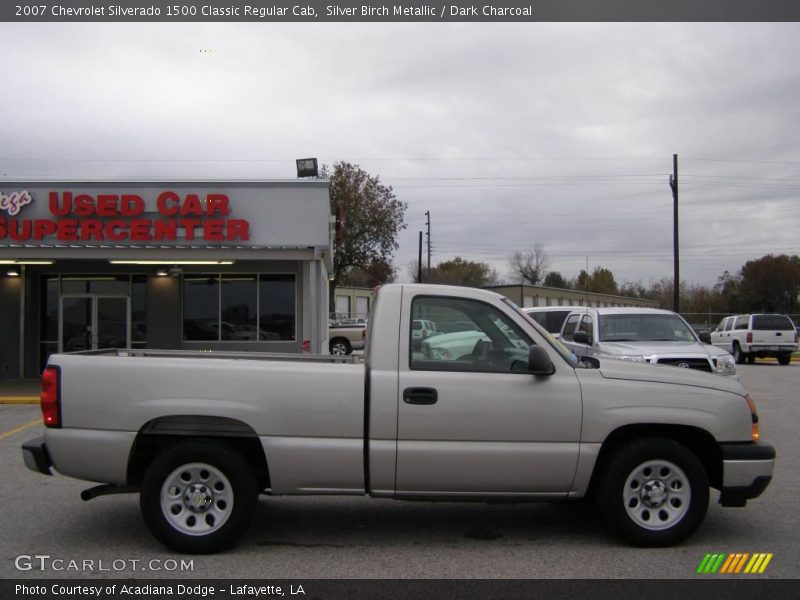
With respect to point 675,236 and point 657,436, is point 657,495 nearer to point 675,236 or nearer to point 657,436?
point 657,436

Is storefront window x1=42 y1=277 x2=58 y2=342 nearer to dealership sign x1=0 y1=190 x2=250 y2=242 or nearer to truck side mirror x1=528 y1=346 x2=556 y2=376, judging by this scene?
dealership sign x1=0 y1=190 x2=250 y2=242

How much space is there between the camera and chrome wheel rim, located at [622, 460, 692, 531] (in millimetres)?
5316

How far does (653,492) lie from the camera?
17.5 ft

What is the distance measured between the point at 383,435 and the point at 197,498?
140 centimetres

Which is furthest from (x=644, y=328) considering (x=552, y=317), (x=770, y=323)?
(x=770, y=323)

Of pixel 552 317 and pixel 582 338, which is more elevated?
pixel 552 317

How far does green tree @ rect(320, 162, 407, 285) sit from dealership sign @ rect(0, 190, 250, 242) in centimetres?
2499

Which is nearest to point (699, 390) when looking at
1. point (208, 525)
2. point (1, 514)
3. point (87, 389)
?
point (208, 525)

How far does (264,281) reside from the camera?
18438 millimetres

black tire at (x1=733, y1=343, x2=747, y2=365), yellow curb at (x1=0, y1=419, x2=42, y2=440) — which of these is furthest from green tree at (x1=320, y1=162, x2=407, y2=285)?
yellow curb at (x1=0, y1=419, x2=42, y2=440)

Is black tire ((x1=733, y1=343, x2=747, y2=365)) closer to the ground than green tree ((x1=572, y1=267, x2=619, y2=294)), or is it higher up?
closer to the ground

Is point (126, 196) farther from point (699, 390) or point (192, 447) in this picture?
point (699, 390)
